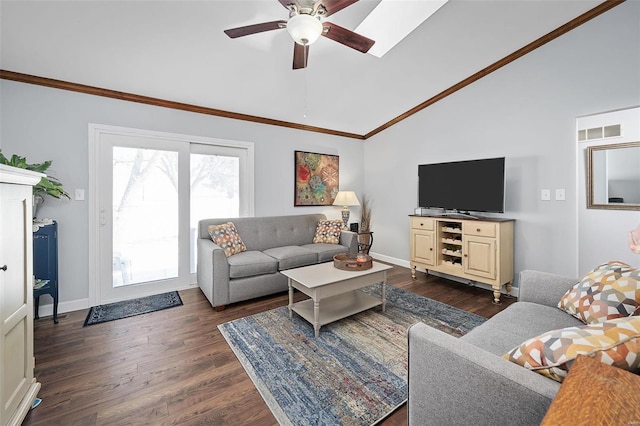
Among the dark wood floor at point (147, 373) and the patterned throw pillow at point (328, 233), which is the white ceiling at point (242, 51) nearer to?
the patterned throw pillow at point (328, 233)

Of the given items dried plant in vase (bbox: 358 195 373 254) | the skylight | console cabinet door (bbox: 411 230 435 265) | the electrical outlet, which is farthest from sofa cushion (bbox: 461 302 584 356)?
dried plant in vase (bbox: 358 195 373 254)

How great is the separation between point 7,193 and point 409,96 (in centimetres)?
407

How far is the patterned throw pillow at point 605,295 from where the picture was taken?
134 centimetres

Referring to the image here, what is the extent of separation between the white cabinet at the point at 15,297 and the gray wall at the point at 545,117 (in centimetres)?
420

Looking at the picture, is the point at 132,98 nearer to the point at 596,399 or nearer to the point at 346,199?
the point at 346,199

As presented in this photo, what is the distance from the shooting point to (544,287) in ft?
6.03

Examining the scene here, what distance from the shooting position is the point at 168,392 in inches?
65.9

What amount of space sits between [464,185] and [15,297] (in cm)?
402

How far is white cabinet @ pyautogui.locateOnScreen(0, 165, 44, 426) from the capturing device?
126cm

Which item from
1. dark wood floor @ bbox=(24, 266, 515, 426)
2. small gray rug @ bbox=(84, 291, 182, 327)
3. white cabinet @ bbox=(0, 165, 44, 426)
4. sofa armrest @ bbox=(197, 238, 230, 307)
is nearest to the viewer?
white cabinet @ bbox=(0, 165, 44, 426)

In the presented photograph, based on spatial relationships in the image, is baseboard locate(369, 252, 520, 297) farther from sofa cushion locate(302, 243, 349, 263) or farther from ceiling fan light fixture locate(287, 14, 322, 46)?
ceiling fan light fixture locate(287, 14, 322, 46)

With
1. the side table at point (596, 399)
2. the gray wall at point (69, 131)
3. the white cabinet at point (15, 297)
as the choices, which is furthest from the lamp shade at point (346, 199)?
the side table at point (596, 399)

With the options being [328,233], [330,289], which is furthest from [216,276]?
[328,233]

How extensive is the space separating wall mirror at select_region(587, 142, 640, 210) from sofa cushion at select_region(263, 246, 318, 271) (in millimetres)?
2944
